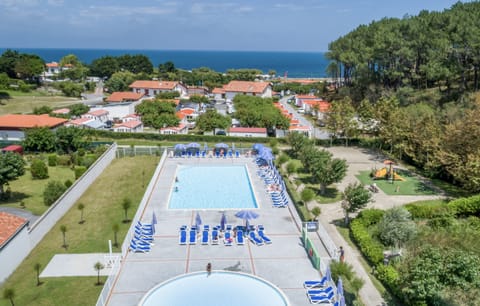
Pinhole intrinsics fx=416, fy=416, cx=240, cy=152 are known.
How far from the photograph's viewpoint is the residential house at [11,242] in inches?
687

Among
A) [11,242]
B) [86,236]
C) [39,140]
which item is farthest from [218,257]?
[39,140]

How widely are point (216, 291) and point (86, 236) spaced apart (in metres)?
9.07

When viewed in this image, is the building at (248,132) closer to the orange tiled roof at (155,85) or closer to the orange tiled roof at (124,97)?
the orange tiled roof at (124,97)

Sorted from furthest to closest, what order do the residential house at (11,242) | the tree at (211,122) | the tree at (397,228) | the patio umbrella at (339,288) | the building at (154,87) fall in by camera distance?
1. the building at (154,87)
2. the tree at (211,122)
3. the tree at (397,228)
4. the residential house at (11,242)
5. the patio umbrella at (339,288)

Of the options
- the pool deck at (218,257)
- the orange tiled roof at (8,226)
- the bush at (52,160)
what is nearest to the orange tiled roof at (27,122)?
the bush at (52,160)

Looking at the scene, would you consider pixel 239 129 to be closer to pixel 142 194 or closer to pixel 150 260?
pixel 142 194

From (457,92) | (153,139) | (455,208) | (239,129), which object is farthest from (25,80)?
(455,208)

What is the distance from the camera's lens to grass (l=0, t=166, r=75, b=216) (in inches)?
1028

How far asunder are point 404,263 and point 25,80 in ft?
295

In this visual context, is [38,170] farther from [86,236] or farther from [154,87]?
[154,87]

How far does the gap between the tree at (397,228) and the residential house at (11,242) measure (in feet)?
55.8

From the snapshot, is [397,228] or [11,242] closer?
[11,242]

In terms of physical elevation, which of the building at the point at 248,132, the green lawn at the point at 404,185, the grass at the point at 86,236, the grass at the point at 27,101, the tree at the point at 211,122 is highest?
the grass at the point at 27,101

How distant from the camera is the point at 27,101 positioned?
68250 mm
